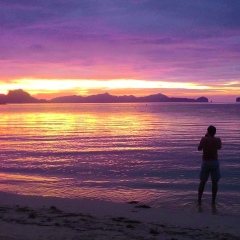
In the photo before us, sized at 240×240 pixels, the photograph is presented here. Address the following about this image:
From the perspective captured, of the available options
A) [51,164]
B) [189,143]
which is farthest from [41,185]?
[189,143]

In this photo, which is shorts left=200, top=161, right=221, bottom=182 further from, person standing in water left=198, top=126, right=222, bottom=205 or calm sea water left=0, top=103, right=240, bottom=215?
calm sea water left=0, top=103, right=240, bottom=215

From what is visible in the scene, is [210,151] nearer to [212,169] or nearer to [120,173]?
[212,169]

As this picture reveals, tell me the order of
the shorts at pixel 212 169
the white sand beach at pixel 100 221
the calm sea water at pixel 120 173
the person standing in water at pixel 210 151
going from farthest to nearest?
the calm sea water at pixel 120 173
the shorts at pixel 212 169
the person standing in water at pixel 210 151
the white sand beach at pixel 100 221

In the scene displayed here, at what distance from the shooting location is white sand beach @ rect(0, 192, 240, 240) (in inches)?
267

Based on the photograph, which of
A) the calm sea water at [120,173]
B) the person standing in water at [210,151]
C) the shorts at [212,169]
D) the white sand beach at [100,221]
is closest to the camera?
the white sand beach at [100,221]

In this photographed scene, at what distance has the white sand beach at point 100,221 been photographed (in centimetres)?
679

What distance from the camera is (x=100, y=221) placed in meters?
7.87

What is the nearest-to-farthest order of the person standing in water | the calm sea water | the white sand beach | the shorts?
the white sand beach, the person standing in water, the shorts, the calm sea water

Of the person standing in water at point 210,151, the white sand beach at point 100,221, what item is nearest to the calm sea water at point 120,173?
the person standing in water at point 210,151

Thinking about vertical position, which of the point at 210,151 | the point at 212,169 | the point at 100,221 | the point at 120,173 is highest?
the point at 210,151

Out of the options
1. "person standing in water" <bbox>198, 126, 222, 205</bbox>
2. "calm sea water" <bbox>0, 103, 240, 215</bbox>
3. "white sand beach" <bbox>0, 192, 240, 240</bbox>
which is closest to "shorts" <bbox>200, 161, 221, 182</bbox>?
"person standing in water" <bbox>198, 126, 222, 205</bbox>

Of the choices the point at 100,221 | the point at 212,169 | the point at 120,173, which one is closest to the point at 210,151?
the point at 212,169

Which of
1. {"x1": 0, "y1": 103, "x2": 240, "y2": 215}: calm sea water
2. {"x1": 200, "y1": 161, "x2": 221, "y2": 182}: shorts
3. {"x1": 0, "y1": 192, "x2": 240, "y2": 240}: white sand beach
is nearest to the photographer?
{"x1": 0, "y1": 192, "x2": 240, "y2": 240}: white sand beach

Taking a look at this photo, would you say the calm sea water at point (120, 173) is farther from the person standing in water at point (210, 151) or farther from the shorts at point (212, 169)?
the person standing in water at point (210, 151)
